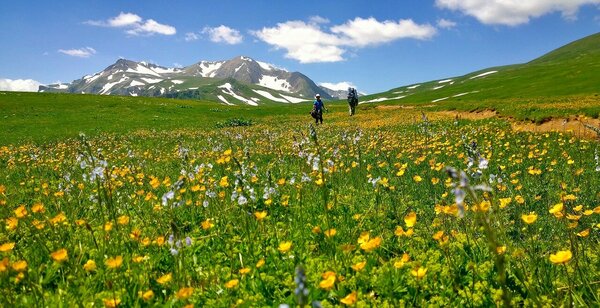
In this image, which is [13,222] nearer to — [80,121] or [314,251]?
[314,251]

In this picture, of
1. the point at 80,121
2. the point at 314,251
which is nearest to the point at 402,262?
the point at 314,251

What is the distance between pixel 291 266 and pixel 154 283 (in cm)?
137

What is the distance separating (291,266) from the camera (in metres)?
4.22

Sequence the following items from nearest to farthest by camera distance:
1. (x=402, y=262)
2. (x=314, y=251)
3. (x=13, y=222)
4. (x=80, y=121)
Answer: (x=402, y=262) → (x=13, y=222) → (x=314, y=251) → (x=80, y=121)

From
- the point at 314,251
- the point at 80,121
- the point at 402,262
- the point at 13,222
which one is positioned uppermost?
the point at 80,121

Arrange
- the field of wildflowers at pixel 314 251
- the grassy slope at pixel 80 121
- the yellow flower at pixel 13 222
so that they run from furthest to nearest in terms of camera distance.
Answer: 1. the grassy slope at pixel 80 121
2. the yellow flower at pixel 13 222
3. the field of wildflowers at pixel 314 251

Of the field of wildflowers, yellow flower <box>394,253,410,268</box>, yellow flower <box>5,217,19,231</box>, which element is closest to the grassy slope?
yellow flower <box>5,217,19,231</box>

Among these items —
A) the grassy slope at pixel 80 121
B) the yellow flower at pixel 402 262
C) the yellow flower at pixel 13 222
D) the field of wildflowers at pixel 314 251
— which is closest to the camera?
the yellow flower at pixel 402 262

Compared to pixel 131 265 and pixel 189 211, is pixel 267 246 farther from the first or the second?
pixel 189 211

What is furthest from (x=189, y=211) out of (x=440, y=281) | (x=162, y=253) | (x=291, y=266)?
(x=440, y=281)

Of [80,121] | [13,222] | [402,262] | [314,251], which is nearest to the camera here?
[402,262]

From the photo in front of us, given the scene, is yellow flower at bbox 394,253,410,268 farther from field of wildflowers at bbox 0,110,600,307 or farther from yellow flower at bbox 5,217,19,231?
yellow flower at bbox 5,217,19,231

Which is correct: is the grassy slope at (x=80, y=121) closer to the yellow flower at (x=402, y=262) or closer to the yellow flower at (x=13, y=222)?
Result: the yellow flower at (x=13, y=222)

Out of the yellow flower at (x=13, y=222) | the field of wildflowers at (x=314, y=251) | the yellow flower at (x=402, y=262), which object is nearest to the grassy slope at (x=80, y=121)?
the yellow flower at (x=13, y=222)
